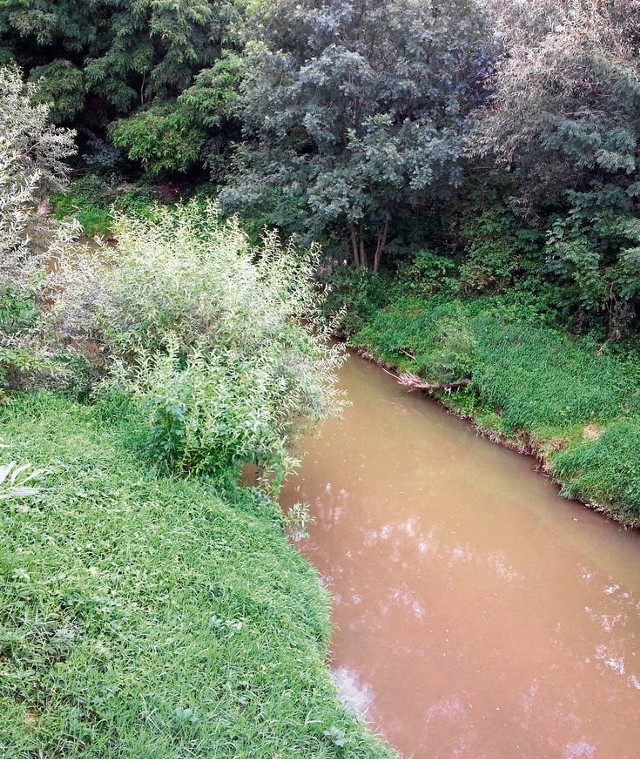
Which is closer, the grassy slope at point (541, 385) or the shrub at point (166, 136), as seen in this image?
the grassy slope at point (541, 385)

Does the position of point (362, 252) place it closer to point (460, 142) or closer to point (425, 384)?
point (460, 142)

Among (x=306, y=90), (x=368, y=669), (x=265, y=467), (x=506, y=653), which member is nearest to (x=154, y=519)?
(x=265, y=467)

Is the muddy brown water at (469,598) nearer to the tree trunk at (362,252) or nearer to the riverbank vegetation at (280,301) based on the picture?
the riverbank vegetation at (280,301)

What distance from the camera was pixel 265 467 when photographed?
521 centimetres

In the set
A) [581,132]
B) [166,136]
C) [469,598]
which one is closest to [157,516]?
[469,598]

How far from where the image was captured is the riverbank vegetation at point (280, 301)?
11.3 feet

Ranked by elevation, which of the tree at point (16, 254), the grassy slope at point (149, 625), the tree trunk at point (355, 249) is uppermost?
the tree trunk at point (355, 249)

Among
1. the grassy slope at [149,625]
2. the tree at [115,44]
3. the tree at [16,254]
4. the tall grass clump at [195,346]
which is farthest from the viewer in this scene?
the tree at [115,44]

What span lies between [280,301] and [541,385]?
386 centimetres

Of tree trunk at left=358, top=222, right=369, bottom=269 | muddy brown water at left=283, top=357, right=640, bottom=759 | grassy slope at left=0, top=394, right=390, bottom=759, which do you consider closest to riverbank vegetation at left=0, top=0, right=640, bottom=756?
grassy slope at left=0, top=394, right=390, bottom=759

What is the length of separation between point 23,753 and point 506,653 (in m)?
3.59

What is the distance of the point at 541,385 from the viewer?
7824 mm

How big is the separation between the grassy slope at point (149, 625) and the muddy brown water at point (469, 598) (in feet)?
2.54

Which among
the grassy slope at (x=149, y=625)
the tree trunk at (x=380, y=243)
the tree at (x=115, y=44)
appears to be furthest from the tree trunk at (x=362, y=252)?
the grassy slope at (x=149, y=625)
